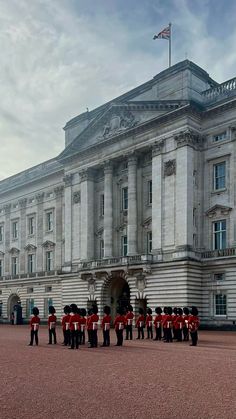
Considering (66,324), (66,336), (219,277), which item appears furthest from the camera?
(219,277)

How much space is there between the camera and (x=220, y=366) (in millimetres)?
13781

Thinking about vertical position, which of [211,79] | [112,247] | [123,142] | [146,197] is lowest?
[112,247]

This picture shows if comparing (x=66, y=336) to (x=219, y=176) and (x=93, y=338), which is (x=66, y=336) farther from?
(x=219, y=176)

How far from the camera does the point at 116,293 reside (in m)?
41.4

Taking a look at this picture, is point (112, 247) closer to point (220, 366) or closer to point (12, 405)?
→ point (220, 366)

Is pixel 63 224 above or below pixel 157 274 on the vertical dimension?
above

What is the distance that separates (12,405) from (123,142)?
110ft

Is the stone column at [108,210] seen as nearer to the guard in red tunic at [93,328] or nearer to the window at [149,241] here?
the window at [149,241]

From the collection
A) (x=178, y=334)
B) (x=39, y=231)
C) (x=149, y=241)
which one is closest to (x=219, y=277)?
(x=149, y=241)

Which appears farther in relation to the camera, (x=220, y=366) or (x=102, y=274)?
(x=102, y=274)

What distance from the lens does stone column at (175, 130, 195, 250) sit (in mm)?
35219

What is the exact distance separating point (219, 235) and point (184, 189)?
13.2 feet

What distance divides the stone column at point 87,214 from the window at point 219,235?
1217cm

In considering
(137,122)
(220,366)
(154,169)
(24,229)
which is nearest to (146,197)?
(154,169)
